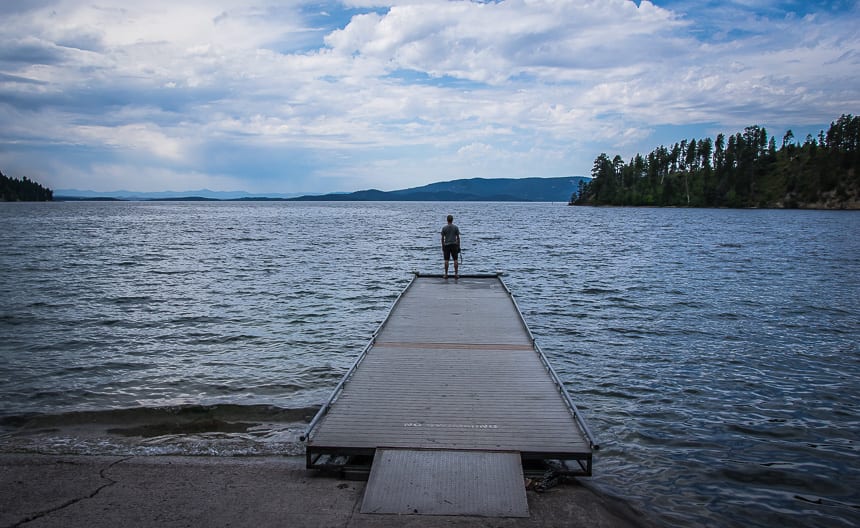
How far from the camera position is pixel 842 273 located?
35125 mm

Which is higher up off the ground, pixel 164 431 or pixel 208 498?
pixel 208 498

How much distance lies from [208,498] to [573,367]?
1041 centimetres

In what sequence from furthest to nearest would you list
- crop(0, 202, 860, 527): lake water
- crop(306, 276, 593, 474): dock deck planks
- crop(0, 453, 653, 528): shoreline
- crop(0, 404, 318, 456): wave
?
crop(0, 404, 318, 456): wave
crop(0, 202, 860, 527): lake water
crop(306, 276, 593, 474): dock deck planks
crop(0, 453, 653, 528): shoreline

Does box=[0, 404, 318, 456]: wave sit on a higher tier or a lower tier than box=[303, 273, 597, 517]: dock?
lower

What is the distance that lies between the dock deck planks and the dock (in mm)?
18

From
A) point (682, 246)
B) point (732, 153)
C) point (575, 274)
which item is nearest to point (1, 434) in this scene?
point (575, 274)

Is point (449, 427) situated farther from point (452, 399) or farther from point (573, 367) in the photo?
point (573, 367)

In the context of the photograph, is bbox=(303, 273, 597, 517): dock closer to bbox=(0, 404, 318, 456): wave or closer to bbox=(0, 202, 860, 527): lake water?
bbox=(0, 202, 860, 527): lake water

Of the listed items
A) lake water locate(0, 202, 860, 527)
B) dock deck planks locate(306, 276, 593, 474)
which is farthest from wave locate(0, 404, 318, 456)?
dock deck planks locate(306, 276, 593, 474)

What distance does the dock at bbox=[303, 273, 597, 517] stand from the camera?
7.09m

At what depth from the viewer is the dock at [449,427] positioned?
709 centimetres

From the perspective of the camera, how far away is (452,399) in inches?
389

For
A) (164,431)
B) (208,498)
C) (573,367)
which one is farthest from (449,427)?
(573,367)

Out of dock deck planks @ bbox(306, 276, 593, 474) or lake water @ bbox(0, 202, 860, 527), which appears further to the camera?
lake water @ bbox(0, 202, 860, 527)
